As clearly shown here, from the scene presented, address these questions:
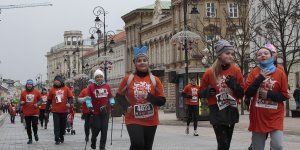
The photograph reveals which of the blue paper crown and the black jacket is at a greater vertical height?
the blue paper crown

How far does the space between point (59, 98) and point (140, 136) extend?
29.7ft

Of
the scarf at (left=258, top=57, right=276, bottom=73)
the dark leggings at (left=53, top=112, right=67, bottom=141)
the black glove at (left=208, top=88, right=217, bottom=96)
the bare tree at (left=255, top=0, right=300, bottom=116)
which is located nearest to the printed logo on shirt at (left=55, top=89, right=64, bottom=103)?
the dark leggings at (left=53, top=112, right=67, bottom=141)

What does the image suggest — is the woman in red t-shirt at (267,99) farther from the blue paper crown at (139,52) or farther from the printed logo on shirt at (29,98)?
the printed logo on shirt at (29,98)

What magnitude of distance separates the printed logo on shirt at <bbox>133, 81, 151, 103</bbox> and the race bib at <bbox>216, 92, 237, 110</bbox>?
1.07m

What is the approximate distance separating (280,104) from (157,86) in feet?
5.82

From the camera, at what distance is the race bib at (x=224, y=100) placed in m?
8.62

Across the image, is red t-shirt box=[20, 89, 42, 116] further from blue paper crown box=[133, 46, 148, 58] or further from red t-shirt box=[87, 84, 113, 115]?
blue paper crown box=[133, 46, 148, 58]

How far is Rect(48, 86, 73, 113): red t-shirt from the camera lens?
696 inches

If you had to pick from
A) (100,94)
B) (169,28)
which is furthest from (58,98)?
(169,28)

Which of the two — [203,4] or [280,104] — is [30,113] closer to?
[280,104]

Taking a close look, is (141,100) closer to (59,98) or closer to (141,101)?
(141,101)

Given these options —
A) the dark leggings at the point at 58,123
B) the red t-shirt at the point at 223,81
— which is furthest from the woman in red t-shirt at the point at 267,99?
the dark leggings at the point at 58,123

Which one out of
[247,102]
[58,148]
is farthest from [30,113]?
[247,102]

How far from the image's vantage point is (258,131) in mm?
8453
